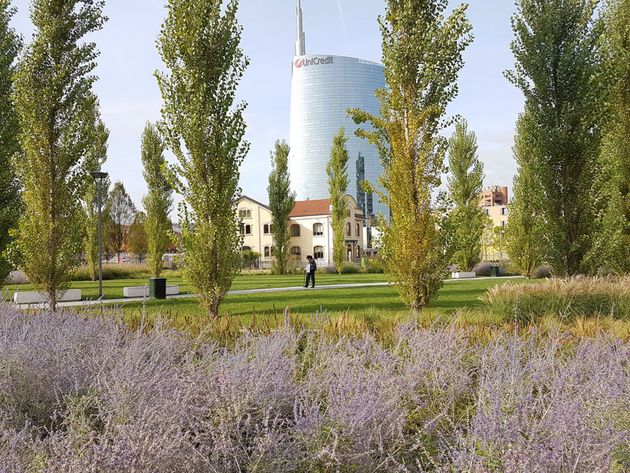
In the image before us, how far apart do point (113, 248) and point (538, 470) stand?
52.0 metres

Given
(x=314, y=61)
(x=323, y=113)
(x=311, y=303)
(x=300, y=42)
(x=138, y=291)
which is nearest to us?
(x=311, y=303)

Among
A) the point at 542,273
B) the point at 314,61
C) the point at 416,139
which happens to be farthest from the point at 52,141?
the point at 314,61

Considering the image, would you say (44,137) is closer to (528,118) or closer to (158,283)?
(158,283)

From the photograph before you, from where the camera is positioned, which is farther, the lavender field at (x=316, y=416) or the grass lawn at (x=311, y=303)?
the grass lawn at (x=311, y=303)

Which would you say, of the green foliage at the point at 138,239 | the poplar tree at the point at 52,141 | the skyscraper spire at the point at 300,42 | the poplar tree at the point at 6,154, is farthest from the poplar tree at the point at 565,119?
the skyscraper spire at the point at 300,42

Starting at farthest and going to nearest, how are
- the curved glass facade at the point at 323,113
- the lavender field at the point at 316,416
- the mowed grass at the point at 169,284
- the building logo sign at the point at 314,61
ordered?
the building logo sign at the point at 314,61 < the curved glass facade at the point at 323,113 < the mowed grass at the point at 169,284 < the lavender field at the point at 316,416

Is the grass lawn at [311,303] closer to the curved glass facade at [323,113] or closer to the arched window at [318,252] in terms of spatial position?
the arched window at [318,252]

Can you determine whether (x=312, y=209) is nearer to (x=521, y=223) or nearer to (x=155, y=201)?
(x=155, y=201)

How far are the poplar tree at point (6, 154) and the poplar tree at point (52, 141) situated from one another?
0.74m

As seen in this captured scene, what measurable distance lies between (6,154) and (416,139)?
11686mm

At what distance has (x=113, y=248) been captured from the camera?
50281 mm

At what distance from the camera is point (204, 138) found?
42.2 ft

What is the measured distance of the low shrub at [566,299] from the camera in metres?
10.9

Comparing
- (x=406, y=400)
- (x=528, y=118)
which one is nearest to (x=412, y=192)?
(x=528, y=118)
